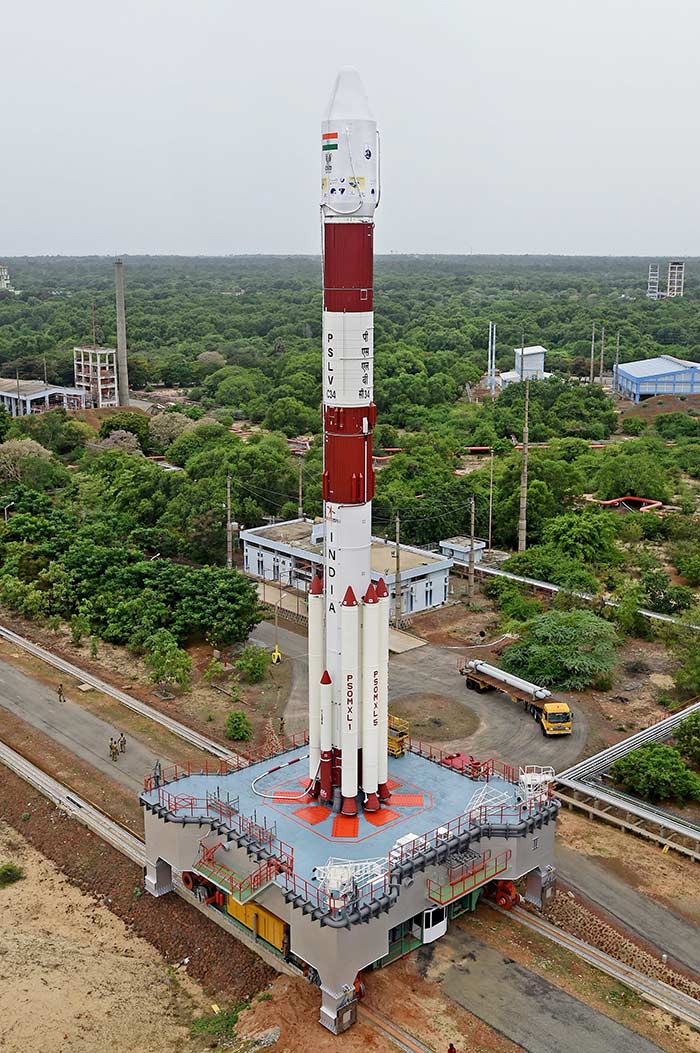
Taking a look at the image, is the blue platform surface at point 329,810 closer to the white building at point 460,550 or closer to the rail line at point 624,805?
the rail line at point 624,805

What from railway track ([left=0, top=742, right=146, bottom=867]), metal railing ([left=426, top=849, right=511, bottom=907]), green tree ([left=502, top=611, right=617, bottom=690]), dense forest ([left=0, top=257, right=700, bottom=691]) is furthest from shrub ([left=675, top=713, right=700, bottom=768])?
railway track ([left=0, top=742, right=146, bottom=867])

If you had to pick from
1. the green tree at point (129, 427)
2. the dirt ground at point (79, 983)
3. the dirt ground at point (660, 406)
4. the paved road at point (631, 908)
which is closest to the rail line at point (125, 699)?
A: the dirt ground at point (79, 983)

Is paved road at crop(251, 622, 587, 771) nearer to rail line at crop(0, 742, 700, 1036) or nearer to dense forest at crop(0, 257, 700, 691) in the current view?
dense forest at crop(0, 257, 700, 691)

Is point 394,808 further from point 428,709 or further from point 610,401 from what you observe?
point 610,401

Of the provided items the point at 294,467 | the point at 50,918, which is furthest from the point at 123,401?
the point at 50,918

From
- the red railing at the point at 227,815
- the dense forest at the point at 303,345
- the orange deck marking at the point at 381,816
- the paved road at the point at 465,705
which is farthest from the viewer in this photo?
the dense forest at the point at 303,345

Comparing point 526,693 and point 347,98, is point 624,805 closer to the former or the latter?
point 526,693

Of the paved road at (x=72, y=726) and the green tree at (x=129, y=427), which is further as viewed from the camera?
the green tree at (x=129, y=427)
